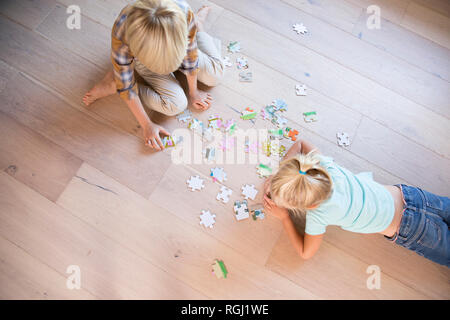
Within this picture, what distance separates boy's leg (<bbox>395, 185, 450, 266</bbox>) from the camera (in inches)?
58.4

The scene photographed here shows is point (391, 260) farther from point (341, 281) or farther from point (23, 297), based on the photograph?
point (23, 297)

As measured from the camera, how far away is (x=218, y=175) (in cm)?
177

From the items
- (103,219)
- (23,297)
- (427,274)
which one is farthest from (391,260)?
(23,297)

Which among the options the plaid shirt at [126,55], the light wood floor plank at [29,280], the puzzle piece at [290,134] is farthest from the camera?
the puzzle piece at [290,134]

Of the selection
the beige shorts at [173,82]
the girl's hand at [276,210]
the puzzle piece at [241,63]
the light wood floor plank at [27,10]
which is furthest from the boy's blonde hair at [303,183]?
the light wood floor plank at [27,10]

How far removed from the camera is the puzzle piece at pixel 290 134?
1836 millimetres

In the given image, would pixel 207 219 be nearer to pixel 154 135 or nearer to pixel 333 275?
pixel 154 135

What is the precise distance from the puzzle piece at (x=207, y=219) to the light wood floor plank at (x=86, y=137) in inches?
13.1

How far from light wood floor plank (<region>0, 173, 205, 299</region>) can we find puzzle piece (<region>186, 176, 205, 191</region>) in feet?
1.57

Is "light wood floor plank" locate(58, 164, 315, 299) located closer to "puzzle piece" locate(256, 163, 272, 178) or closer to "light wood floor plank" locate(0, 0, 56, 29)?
"puzzle piece" locate(256, 163, 272, 178)

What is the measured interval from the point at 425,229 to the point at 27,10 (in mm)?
2664

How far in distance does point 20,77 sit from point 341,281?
2.24 metres

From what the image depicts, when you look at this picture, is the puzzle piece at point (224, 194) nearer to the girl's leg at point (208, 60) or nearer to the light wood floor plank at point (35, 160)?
the girl's leg at point (208, 60)

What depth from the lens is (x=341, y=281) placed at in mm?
1669
